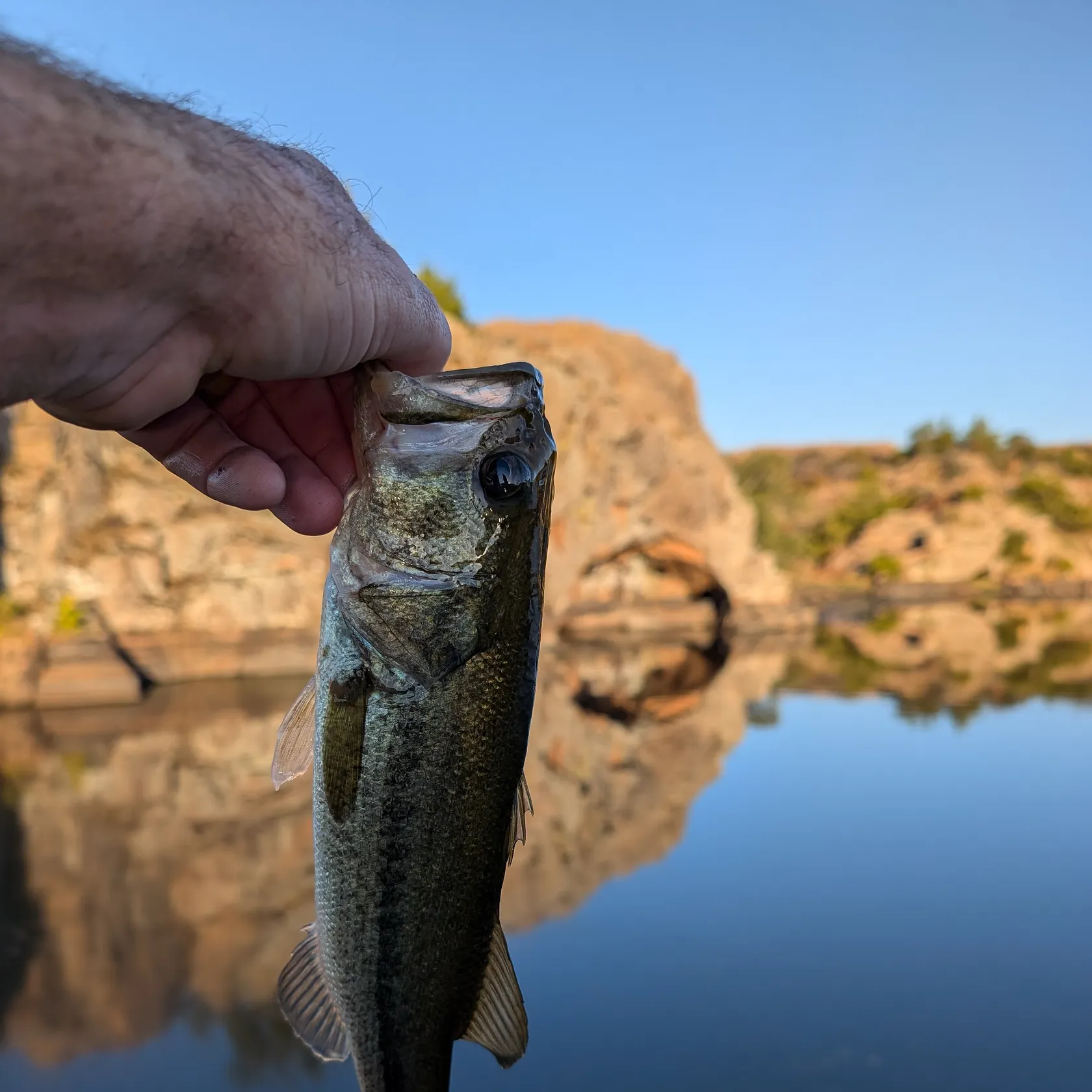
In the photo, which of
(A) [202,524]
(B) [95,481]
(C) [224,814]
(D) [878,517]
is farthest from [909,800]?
(D) [878,517]

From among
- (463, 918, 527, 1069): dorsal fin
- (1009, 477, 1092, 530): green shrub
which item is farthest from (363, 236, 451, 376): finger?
(1009, 477, 1092, 530): green shrub

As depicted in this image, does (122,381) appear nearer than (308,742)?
Yes

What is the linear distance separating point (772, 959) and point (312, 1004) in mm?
6922

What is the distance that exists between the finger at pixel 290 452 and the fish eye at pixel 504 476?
0.44 m

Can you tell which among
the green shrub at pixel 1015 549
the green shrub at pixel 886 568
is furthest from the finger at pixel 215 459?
the green shrub at pixel 1015 549

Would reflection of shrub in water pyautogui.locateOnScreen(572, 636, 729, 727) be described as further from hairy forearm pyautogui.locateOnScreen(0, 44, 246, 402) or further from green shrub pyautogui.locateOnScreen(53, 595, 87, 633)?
hairy forearm pyautogui.locateOnScreen(0, 44, 246, 402)

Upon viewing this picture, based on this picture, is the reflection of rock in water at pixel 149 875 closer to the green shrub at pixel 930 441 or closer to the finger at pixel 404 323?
the finger at pixel 404 323

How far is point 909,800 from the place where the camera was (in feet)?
40.1

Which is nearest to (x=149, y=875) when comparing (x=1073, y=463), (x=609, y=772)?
(x=609, y=772)

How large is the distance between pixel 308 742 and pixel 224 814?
9499mm

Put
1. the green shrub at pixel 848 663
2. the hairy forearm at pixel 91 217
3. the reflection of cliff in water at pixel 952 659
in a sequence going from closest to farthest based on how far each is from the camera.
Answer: the hairy forearm at pixel 91 217 → the reflection of cliff in water at pixel 952 659 → the green shrub at pixel 848 663

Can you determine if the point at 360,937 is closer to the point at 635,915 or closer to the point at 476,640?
the point at 476,640

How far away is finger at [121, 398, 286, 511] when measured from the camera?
189cm

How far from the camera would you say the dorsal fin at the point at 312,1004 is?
187cm
